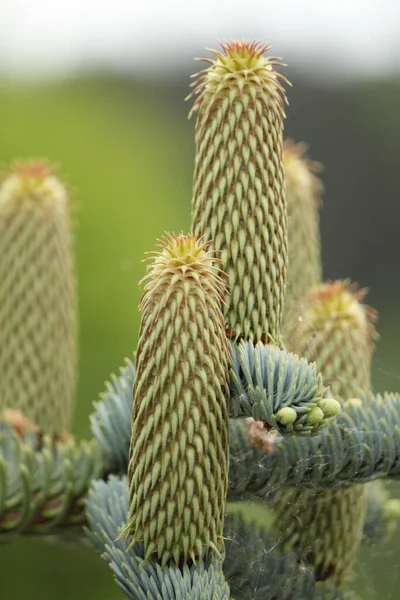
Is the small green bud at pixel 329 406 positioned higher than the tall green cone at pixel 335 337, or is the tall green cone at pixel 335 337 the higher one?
the tall green cone at pixel 335 337

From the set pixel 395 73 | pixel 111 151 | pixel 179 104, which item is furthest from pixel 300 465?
pixel 395 73

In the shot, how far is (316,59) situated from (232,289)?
A: 298 inches

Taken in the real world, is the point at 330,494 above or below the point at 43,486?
above

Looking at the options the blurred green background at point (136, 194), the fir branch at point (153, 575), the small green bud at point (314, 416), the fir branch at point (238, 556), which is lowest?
the fir branch at point (153, 575)

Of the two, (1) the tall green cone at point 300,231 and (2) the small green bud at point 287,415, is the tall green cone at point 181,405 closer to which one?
(2) the small green bud at point 287,415

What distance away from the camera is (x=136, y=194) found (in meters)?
6.25

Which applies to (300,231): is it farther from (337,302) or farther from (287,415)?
(287,415)

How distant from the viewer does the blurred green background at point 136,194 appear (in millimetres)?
4438

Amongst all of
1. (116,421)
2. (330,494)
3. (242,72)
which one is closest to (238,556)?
(330,494)

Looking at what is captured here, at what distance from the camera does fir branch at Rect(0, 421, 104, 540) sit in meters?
1.03

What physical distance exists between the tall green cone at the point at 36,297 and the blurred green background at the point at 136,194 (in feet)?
0.37

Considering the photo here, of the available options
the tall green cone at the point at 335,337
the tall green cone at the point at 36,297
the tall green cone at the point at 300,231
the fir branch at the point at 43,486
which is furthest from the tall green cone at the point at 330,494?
the tall green cone at the point at 36,297

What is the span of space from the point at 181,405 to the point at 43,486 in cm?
37

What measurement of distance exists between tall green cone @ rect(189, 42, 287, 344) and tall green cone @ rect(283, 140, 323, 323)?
1.01 ft
